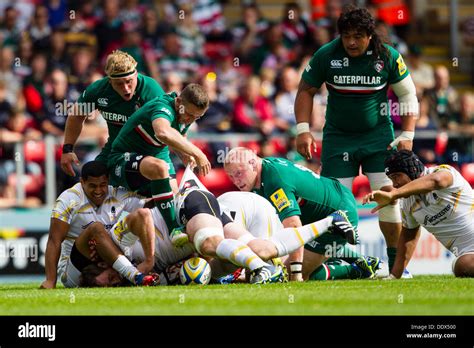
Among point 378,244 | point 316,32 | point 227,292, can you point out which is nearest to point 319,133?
point 378,244

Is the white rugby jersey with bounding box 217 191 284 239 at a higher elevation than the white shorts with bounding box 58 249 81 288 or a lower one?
higher

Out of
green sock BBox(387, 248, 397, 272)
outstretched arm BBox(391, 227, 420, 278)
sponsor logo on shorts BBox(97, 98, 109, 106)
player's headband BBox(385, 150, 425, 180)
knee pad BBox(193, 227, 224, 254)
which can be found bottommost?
green sock BBox(387, 248, 397, 272)

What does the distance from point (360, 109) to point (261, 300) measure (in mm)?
3415

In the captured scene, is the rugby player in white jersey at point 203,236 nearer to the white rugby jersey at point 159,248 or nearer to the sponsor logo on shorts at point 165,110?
the white rugby jersey at point 159,248

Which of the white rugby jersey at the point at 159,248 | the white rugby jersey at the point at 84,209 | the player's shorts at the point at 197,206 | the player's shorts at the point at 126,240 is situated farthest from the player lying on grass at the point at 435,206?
the white rugby jersey at the point at 84,209

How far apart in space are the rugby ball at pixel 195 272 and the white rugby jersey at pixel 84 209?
105 centimetres

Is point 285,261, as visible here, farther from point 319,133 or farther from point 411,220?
point 319,133

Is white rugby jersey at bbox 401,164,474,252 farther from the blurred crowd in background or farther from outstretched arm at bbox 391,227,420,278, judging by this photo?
the blurred crowd in background

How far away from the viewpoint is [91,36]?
1761cm

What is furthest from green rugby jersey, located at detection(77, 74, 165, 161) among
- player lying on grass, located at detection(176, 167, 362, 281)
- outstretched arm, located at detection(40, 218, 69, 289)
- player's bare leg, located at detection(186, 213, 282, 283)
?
player's bare leg, located at detection(186, 213, 282, 283)

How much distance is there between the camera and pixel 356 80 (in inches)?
420

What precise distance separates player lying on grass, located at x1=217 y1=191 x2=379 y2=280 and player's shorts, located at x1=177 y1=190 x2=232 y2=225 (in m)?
0.27

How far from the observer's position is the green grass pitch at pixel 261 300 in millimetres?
7363

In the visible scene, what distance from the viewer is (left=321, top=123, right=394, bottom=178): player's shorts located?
35.4ft
